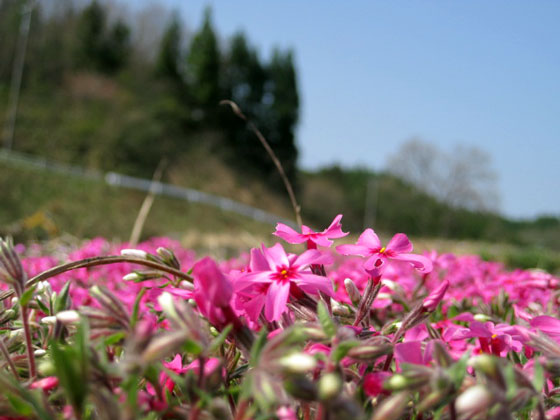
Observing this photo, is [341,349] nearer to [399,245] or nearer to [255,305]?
[255,305]

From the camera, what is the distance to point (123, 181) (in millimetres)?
25547

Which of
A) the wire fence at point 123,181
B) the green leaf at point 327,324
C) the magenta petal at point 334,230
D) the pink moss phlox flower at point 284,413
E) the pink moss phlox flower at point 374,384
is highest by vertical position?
the magenta petal at point 334,230

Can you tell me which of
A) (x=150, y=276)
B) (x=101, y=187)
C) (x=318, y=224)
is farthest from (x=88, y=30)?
(x=150, y=276)

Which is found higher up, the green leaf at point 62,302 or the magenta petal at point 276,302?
the magenta petal at point 276,302

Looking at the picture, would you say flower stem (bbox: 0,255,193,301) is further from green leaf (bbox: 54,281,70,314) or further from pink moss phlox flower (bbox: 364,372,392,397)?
pink moss phlox flower (bbox: 364,372,392,397)

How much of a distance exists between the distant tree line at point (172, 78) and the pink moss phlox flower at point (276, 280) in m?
30.9

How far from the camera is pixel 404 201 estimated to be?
145 ft

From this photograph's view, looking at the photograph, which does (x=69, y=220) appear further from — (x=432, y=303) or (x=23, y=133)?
(x=432, y=303)

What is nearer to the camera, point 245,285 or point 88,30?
point 245,285

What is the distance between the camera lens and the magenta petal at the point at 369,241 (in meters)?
0.80

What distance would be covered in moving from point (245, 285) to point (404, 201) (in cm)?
4523

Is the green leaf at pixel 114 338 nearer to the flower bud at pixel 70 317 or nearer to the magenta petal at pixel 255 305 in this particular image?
the flower bud at pixel 70 317

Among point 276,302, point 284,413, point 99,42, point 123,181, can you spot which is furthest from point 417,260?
point 99,42

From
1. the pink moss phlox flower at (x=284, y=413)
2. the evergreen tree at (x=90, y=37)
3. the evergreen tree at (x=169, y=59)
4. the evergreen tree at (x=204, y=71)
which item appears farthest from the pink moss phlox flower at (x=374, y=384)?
the evergreen tree at (x=90, y=37)
